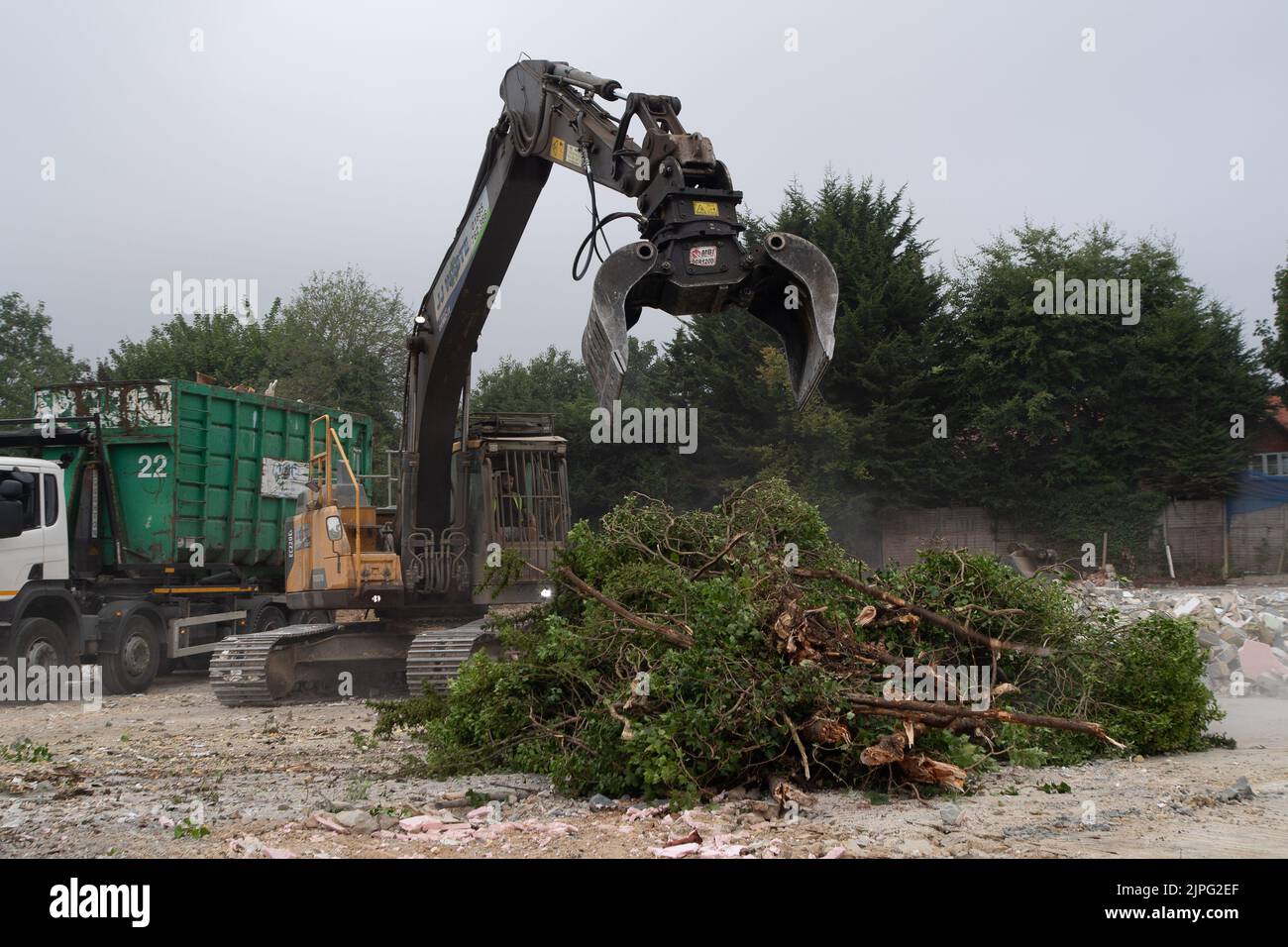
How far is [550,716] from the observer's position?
6.83 metres

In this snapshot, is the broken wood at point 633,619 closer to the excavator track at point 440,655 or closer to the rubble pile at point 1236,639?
the excavator track at point 440,655

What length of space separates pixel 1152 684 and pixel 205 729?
25.4 ft

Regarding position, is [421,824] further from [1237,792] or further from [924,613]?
[1237,792]

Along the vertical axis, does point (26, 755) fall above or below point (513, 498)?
below

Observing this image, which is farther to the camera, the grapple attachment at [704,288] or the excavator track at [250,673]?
the excavator track at [250,673]

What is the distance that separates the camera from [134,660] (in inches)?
561

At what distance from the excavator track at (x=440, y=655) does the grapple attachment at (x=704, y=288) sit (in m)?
4.58

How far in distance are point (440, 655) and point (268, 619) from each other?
7287 millimetres

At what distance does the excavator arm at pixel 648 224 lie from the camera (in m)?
6.53

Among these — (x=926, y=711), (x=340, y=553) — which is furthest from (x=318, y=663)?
(x=926, y=711)

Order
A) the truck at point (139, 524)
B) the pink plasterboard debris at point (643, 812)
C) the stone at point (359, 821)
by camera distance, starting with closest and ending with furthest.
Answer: the stone at point (359, 821)
the pink plasterboard debris at point (643, 812)
the truck at point (139, 524)

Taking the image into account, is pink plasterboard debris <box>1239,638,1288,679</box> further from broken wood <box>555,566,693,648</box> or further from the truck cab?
the truck cab

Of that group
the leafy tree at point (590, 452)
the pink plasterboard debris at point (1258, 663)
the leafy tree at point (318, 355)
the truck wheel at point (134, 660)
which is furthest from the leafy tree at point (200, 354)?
the pink plasterboard debris at point (1258, 663)

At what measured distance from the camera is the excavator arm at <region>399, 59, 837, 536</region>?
6.53m
